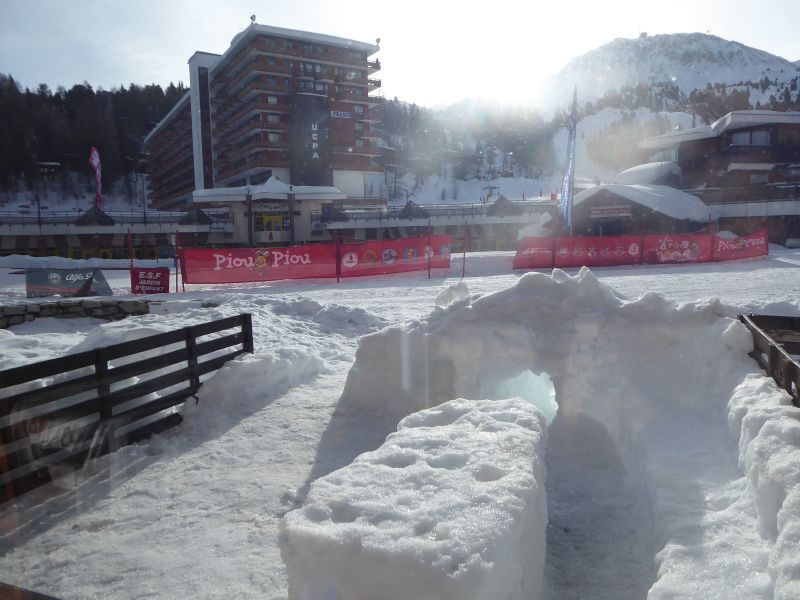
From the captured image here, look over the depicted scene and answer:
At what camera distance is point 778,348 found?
449 centimetres

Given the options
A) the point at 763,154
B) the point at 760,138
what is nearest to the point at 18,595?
the point at 763,154

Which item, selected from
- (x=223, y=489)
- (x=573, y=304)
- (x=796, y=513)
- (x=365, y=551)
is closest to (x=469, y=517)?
(x=365, y=551)

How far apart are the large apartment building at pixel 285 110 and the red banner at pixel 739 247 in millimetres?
47586

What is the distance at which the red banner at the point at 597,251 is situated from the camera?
23703 mm

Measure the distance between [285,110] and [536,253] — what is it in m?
50.1

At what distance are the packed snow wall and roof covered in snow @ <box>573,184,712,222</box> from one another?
33.7 meters

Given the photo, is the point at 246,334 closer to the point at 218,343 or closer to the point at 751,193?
the point at 218,343

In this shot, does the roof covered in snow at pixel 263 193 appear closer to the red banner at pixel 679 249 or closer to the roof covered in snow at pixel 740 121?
the red banner at pixel 679 249

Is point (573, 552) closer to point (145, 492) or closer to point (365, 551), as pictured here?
point (365, 551)

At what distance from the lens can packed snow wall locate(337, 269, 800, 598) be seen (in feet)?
10.4

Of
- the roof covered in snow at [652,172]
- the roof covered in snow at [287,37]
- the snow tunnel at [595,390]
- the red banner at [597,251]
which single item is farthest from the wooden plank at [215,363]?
the roof covered in snow at [287,37]

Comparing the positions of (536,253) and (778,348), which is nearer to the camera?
(778,348)

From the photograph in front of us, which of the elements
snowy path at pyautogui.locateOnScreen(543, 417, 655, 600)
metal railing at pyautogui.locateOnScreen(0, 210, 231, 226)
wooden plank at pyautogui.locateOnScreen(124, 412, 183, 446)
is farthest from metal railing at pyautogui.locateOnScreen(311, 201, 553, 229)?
snowy path at pyautogui.locateOnScreen(543, 417, 655, 600)

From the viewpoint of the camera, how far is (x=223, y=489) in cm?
493
